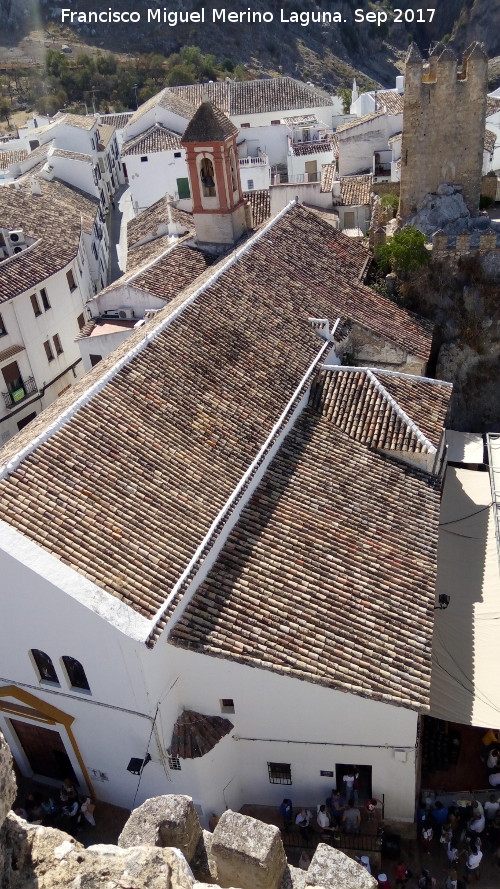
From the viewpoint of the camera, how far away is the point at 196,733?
14.6 m

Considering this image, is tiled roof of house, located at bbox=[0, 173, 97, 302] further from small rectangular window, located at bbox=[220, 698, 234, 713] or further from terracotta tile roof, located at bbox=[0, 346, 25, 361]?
small rectangular window, located at bbox=[220, 698, 234, 713]

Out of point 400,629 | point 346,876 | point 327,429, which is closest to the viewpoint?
point 346,876

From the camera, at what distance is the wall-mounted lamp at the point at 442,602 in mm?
18594

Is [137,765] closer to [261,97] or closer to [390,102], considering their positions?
[390,102]

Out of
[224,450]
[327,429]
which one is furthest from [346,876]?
[327,429]

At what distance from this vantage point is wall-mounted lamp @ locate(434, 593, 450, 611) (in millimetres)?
18594

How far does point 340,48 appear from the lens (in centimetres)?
10194

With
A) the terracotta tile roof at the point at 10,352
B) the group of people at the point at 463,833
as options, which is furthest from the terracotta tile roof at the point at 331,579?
the terracotta tile roof at the point at 10,352

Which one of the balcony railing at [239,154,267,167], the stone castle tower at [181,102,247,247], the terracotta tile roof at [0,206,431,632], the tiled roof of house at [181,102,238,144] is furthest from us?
the balcony railing at [239,154,267,167]

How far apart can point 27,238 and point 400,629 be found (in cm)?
2720

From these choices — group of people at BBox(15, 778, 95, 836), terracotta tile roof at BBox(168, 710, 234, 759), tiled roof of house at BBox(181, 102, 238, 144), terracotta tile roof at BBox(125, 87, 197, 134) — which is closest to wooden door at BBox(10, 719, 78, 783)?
group of people at BBox(15, 778, 95, 836)

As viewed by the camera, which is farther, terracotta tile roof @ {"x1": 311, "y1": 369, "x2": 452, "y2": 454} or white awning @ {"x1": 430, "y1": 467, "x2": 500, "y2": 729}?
terracotta tile roof @ {"x1": 311, "y1": 369, "x2": 452, "y2": 454}

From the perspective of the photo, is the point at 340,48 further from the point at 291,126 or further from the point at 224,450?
the point at 224,450

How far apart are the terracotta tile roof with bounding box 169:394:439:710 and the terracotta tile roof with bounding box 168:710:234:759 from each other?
6.99 ft
